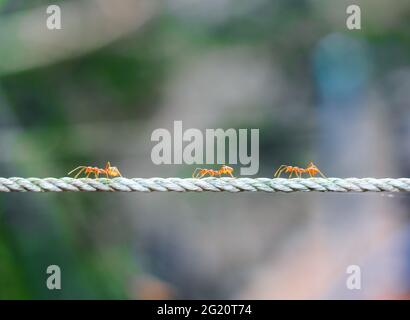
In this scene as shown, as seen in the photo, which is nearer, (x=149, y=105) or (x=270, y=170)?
(x=270, y=170)

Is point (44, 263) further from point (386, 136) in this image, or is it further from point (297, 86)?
point (386, 136)

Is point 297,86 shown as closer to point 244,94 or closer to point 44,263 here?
point 244,94

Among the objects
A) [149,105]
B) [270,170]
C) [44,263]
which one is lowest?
[44,263]

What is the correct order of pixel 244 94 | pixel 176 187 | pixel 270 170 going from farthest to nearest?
pixel 244 94 < pixel 270 170 < pixel 176 187

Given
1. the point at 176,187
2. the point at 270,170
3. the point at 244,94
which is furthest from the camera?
the point at 244,94

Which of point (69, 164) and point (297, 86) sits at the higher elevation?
point (297, 86)

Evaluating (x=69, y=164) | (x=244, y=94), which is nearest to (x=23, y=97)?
(x=69, y=164)

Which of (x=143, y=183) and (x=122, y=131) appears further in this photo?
(x=122, y=131)

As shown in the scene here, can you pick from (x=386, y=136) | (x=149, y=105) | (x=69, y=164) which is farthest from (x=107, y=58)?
(x=386, y=136)

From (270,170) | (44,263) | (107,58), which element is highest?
(107,58)
